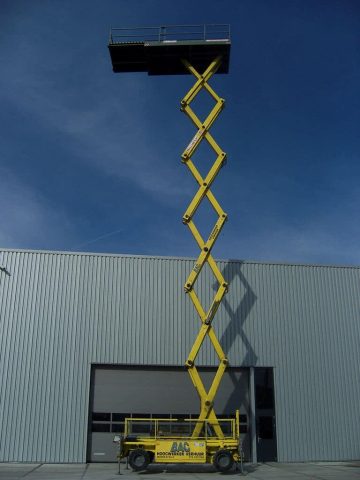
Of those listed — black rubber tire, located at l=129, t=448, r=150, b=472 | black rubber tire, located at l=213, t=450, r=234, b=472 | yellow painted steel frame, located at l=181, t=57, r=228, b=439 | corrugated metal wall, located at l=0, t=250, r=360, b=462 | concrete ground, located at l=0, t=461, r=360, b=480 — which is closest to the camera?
concrete ground, located at l=0, t=461, r=360, b=480

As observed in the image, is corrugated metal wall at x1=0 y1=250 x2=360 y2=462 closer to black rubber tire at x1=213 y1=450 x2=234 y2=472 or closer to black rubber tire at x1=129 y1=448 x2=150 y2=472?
black rubber tire at x1=129 y1=448 x2=150 y2=472

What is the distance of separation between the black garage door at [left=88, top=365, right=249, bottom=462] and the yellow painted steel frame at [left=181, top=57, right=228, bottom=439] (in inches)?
79.7

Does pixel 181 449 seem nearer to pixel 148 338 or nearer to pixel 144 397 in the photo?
pixel 144 397

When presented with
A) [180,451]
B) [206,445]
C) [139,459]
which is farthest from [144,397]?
[206,445]

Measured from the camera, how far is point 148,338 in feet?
83.0

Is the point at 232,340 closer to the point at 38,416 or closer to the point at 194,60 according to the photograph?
the point at 38,416

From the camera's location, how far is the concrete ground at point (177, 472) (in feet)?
62.6

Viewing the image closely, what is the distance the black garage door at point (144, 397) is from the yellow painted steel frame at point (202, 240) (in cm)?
202

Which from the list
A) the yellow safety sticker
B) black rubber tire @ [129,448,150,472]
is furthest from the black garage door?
the yellow safety sticker

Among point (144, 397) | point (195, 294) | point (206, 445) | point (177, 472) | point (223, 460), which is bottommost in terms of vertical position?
point (177, 472)

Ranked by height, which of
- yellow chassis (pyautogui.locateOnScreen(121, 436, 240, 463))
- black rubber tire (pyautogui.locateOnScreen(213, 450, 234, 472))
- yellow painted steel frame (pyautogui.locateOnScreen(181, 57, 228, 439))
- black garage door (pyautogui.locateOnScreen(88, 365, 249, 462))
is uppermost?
yellow painted steel frame (pyautogui.locateOnScreen(181, 57, 228, 439))

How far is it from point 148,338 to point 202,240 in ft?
19.4

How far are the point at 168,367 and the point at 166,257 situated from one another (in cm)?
560

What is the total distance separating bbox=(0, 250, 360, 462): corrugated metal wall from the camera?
23.9 metres
